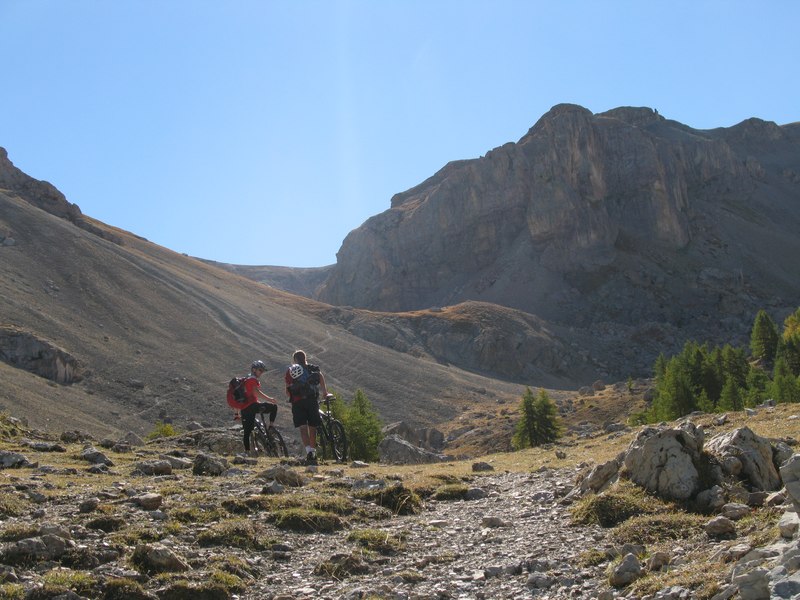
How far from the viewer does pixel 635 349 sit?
142 meters

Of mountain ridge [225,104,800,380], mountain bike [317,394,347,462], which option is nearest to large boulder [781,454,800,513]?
mountain bike [317,394,347,462]

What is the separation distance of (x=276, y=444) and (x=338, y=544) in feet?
42.2

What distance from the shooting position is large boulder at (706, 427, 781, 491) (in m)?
10.2

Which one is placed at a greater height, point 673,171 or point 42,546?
point 673,171

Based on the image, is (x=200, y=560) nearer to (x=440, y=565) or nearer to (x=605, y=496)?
(x=440, y=565)

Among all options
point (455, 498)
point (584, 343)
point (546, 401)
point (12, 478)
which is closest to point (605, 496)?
point (455, 498)

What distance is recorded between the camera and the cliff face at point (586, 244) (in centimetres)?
16288

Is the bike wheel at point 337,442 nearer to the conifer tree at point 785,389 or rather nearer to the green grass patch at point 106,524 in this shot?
the green grass patch at point 106,524

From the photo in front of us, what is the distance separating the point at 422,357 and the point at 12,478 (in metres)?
116

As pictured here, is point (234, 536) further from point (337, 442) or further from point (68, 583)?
point (337, 442)

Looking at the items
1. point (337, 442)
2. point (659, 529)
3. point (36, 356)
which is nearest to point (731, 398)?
point (337, 442)

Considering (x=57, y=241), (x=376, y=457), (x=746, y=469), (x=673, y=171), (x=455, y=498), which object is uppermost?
(x=673, y=171)

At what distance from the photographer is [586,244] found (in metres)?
172

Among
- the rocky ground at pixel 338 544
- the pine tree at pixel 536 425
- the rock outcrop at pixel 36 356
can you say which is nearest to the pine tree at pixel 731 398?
the pine tree at pixel 536 425
